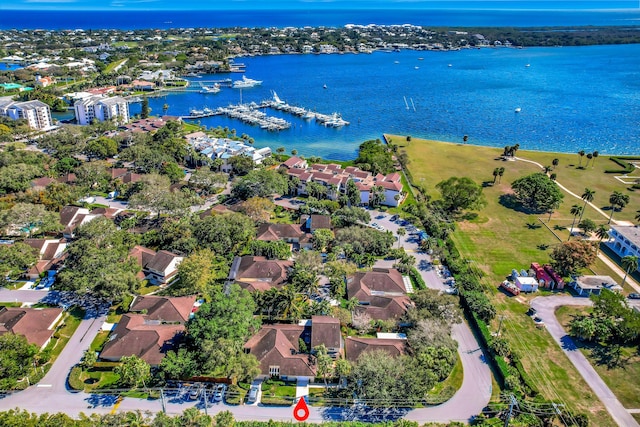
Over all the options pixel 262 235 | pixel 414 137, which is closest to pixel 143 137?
pixel 262 235

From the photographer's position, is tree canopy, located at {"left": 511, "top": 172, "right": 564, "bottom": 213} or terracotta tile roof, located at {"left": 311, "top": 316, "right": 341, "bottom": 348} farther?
tree canopy, located at {"left": 511, "top": 172, "right": 564, "bottom": 213}

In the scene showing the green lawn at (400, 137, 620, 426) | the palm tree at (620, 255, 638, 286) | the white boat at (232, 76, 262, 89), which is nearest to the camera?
the green lawn at (400, 137, 620, 426)

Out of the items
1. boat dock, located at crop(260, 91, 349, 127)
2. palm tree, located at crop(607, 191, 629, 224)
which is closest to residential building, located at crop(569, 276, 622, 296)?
palm tree, located at crop(607, 191, 629, 224)

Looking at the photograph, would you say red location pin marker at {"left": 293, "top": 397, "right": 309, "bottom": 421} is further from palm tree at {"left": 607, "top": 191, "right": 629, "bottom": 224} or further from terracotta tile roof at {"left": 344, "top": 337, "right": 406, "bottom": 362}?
palm tree at {"left": 607, "top": 191, "right": 629, "bottom": 224}

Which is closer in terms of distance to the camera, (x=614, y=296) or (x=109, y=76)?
(x=614, y=296)

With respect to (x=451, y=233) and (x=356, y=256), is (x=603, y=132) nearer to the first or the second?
(x=451, y=233)

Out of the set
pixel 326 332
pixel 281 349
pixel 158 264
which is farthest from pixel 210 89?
pixel 281 349
